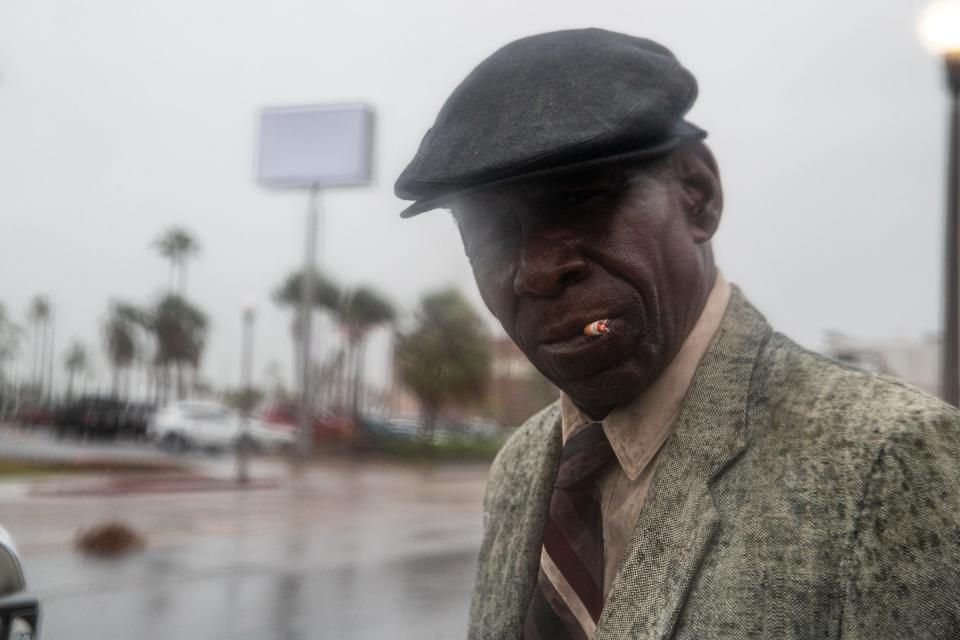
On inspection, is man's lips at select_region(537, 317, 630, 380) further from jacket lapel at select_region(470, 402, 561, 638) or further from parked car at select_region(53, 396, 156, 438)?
parked car at select_region(53, 396, 156, 438)

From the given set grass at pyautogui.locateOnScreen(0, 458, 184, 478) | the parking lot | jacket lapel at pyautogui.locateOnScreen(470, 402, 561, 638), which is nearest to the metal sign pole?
grass at pyautogui.locateOnScreen(0, 458, 184, 478)

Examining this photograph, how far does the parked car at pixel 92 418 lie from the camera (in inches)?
1527

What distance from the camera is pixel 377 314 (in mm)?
55406

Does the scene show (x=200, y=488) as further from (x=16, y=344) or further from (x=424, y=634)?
(x=16, y=344)

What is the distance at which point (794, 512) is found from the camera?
1.01 metres

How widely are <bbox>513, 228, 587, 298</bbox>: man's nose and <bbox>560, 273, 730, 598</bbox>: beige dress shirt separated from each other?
0.58 ft

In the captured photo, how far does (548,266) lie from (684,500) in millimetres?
275

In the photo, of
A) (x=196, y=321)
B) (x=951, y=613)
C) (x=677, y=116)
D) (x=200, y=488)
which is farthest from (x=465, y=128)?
(x=196, y=321)

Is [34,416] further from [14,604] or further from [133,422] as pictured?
[14,604]

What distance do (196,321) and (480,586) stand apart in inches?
2844

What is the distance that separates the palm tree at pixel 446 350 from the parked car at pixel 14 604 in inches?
1265

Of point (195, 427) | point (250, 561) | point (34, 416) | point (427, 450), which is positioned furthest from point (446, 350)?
point (250, 561)

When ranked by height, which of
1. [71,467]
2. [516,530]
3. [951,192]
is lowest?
[71,467]

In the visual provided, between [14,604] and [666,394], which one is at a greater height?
[666,394]
